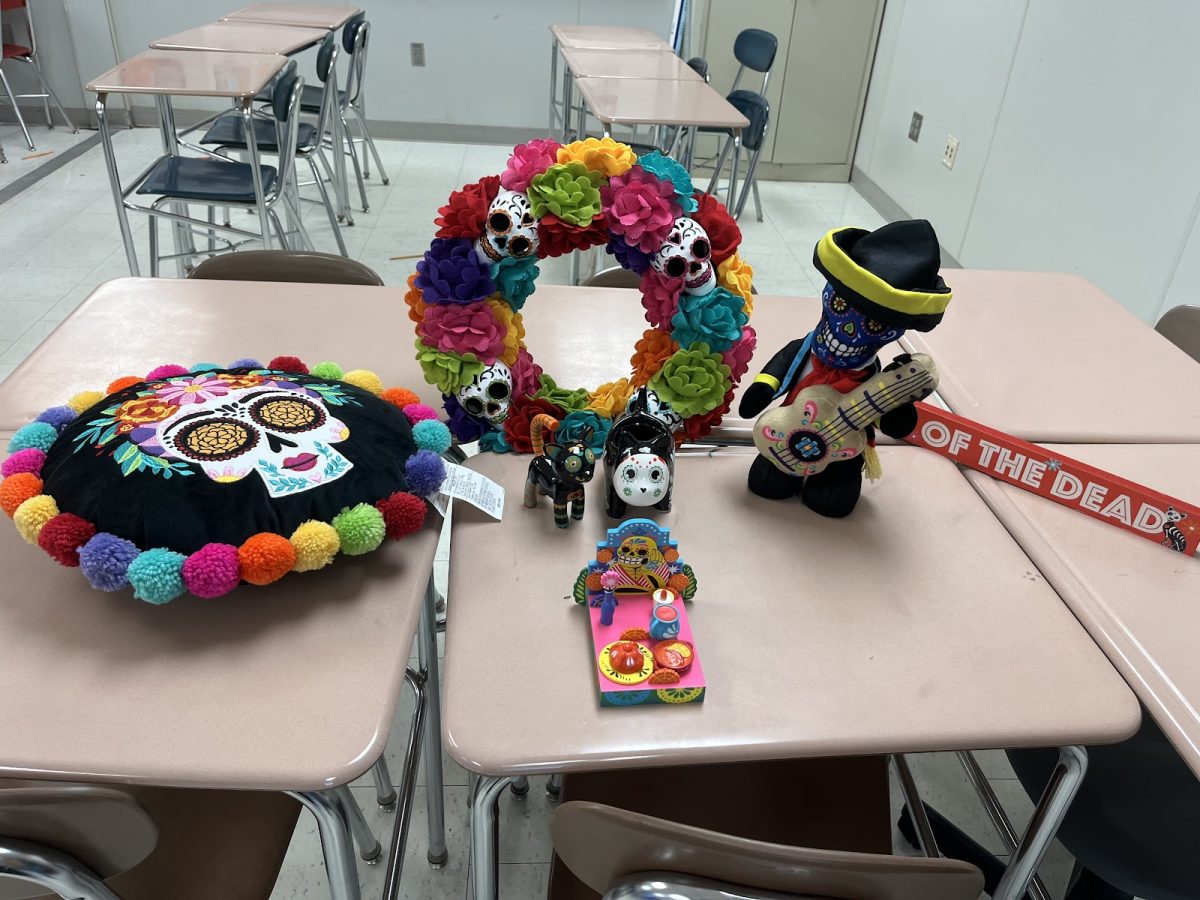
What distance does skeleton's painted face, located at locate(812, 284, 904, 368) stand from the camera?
1.00 meters

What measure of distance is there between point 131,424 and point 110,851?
48 cm

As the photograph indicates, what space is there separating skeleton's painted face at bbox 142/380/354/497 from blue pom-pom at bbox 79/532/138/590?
0.39 ft

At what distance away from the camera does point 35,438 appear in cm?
105

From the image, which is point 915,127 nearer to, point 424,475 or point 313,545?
point 424,475

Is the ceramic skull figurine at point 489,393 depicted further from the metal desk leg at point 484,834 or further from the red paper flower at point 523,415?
the metal desk leg at point 484,834

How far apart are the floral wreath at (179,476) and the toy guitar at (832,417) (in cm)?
46

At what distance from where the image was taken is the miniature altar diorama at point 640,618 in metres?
0.86

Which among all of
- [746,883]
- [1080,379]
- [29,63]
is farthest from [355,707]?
[29,63]

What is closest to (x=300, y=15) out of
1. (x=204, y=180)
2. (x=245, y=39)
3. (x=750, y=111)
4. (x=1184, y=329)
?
(x=245, y=39)

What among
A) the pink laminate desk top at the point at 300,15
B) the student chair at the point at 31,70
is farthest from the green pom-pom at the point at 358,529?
the student chair at the point at 31,70

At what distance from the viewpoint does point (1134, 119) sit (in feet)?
9.02

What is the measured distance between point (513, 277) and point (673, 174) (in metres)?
0.27

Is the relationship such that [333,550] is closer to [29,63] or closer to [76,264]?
[76,264]

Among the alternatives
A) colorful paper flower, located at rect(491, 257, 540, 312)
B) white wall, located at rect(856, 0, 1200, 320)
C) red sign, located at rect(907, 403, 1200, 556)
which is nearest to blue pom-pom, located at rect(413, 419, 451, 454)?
colorful paper flower, located at rect(491, 257, 540, 312)
